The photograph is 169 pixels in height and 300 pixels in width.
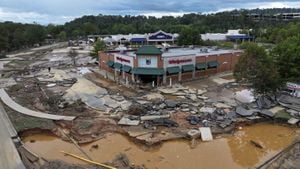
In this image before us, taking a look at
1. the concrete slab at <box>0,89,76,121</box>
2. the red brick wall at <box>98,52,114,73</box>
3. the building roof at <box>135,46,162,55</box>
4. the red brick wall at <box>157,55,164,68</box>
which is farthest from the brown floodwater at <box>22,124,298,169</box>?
the red brick wall at <box>98,52,114,73</box>

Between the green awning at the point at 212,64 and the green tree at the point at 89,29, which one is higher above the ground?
the green tree at the point at 89,29

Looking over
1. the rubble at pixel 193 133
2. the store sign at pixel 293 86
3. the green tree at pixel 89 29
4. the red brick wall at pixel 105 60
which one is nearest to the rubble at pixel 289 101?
the store sign at pixel 293 86

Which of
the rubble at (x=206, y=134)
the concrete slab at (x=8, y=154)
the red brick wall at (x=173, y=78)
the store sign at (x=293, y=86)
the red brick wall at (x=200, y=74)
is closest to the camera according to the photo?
the concrete slab at (x=8, y=154)

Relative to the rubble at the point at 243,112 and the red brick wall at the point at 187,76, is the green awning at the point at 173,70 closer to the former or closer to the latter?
the red brick wall at the point at 187,76

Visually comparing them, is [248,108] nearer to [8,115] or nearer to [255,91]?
[255,91]

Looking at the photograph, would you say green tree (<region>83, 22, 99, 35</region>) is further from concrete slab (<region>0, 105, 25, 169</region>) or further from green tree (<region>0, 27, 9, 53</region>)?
concrete slab (<region>0, 105, 25, 169</region>)

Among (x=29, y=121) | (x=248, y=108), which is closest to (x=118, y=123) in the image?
(x=29, y=121)
